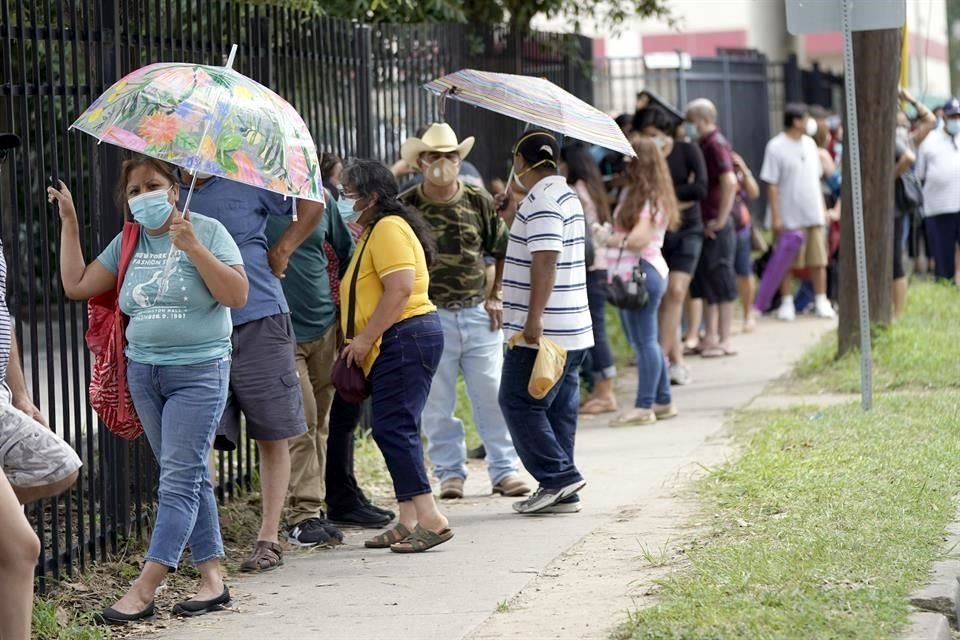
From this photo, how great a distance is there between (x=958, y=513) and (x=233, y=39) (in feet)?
13.2

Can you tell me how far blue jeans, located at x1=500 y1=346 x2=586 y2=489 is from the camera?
7664 millimetres

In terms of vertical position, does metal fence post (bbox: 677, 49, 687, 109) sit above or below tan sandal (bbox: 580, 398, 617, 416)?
above

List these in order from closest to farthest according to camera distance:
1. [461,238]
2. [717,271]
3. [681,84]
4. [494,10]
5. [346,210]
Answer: [346,210], [461,238], [717,271], [494,10], [681,84]

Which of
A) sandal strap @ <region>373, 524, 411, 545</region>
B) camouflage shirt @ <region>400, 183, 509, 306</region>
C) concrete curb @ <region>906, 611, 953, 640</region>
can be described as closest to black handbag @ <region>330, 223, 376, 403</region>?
sandal strap @ <region>373, 524, 411, 545</region>

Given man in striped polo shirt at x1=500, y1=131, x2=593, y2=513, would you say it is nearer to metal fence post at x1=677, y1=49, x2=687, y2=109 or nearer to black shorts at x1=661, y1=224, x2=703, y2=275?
black shorts at x1=661, y1=224, x2=703, y2=275

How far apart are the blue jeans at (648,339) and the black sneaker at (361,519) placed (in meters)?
3.29

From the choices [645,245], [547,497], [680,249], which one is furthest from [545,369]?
[680,249]

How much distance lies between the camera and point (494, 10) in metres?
14.1

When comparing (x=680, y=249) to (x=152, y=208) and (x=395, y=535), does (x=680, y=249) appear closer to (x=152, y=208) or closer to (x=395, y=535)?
(x=395, y=535)

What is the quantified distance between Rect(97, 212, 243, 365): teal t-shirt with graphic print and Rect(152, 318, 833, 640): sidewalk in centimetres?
101

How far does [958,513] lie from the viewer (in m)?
6.86

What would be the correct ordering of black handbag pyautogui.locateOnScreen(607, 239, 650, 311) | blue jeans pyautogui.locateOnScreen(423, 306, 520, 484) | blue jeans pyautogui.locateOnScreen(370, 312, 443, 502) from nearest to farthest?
→ 1. blue jeans pyautogui.locateOnScreen(370, 312, 443, 502)
2. blue jeans pyautogui.locateOnScreen(423, 306, 520, 484)
3. black handbag pyautogui.locateOnScreen(607, 239, 650, 311)

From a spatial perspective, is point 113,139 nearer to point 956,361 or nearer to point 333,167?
point 333,167

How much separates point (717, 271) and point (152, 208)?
8357mm
